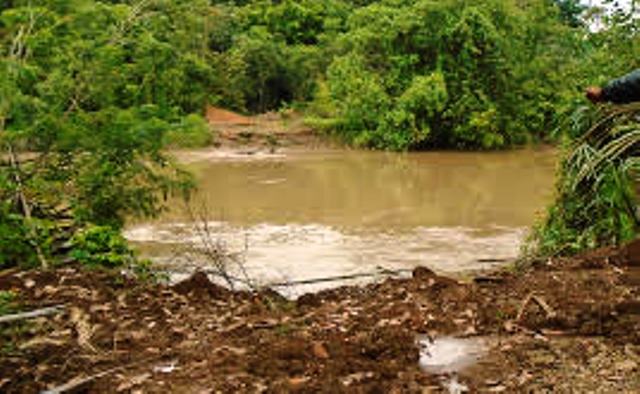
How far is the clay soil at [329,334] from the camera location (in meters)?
2.89

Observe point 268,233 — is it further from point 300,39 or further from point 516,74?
point 300,39

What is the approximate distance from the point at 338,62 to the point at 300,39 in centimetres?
1185

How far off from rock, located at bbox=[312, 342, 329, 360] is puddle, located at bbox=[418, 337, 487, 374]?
397 millimetres

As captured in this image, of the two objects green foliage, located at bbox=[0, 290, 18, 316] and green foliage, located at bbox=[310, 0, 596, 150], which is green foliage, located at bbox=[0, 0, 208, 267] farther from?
green foliage, located at bbox=[310, 0, 596, 150]

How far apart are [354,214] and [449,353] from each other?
10.1 metres

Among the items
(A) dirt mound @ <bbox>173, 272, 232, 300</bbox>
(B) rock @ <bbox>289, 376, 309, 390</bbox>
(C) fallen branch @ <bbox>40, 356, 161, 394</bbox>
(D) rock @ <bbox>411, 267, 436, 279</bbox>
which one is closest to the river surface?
(A) dirt mound @ <bbox>173, 272, 232, 300</bbox>

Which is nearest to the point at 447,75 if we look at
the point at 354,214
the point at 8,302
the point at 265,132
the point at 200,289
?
the point at 265,132

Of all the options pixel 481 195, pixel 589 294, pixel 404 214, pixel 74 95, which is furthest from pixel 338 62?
pixel 589 294

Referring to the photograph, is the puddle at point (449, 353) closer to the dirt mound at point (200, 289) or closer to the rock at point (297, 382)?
the rock at point (297, 382)

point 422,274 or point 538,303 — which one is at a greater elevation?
point 538,303

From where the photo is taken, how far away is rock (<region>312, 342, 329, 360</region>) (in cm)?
311

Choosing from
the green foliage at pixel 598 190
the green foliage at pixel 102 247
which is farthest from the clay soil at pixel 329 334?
the green foliage at pixel 102 247

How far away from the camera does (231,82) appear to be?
30312 mm

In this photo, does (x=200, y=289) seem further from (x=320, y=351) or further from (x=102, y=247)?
(x=320, y=351)
